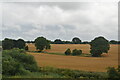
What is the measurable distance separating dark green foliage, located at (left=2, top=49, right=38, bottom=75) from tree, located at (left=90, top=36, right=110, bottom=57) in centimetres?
2460

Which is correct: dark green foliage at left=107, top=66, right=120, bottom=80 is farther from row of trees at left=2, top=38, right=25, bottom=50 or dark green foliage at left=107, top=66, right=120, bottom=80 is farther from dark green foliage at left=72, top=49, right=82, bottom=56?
dark green foliage at left=72, top=49, right=82, bottom=56

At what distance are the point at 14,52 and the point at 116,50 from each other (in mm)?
32613

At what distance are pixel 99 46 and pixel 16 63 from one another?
2902cm

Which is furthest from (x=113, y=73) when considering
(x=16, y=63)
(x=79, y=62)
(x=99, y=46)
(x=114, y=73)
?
(x=99, y=46)

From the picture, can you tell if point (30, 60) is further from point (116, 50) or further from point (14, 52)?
point (116, 50)

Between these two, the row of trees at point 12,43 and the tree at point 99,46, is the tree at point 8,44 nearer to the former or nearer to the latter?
the row of trees at point 12,43

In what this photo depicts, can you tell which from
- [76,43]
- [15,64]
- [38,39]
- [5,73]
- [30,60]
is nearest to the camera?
[5,73]

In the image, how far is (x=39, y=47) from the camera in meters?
46.9

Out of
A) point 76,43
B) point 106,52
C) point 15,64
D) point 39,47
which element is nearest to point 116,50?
point 106,52

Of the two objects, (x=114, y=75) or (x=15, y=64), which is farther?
(x=15, y=64)

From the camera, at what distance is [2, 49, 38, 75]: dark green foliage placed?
17.0 meters

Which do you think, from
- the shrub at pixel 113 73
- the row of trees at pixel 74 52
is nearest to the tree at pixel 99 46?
the row of trees at pixel 74 52

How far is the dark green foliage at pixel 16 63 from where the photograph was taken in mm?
17000

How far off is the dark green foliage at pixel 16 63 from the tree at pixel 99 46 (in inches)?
969
